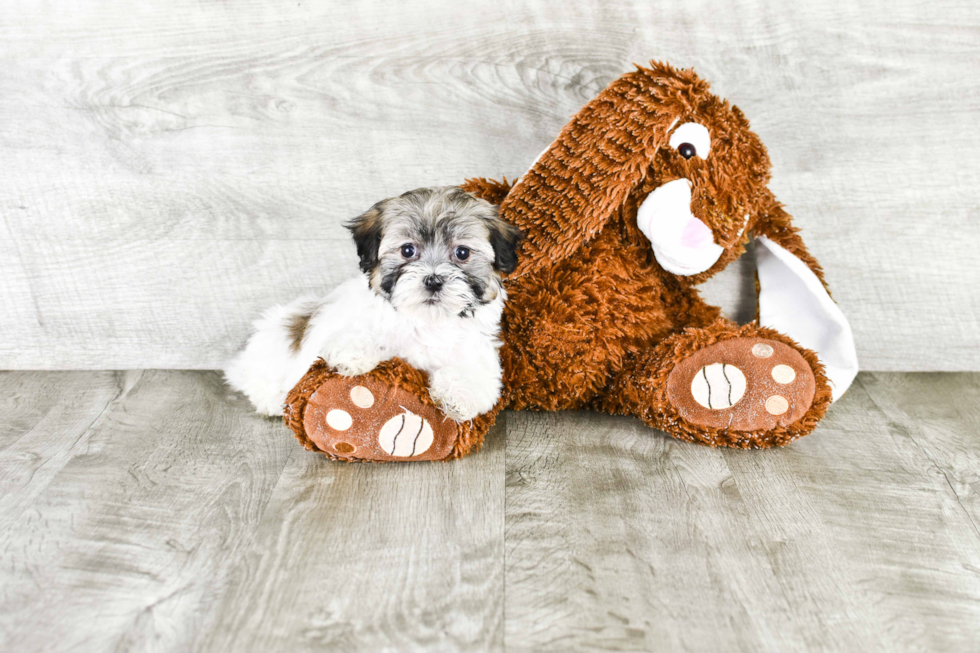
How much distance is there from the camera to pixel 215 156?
2.22 m

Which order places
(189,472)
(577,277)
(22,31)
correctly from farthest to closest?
(22,31) → (577,277) → (189,472)

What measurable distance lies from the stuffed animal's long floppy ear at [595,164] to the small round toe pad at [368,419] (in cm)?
47

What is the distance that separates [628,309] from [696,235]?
0.26 metres

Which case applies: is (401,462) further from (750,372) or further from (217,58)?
(217,58)

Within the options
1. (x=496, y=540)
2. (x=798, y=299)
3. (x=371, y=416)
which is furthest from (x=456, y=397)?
(x=798, y=299)

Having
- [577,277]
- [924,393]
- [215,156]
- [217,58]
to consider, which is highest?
[217,58]

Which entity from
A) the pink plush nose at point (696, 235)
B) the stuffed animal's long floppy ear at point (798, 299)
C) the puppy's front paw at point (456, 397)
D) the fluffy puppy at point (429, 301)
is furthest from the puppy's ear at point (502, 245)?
the stuffed animal's long floppy ear at point (798, 299)

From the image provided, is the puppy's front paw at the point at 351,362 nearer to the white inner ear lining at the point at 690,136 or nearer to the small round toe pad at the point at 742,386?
the small round toe pad at the point at 742,386

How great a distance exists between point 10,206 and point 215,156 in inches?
26.6

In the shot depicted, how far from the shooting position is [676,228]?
72.1 inches

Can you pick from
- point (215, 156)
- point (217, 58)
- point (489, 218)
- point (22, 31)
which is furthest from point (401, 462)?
point (22, 31)

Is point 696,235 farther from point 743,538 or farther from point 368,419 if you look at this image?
point 368,419

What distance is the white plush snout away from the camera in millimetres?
1814

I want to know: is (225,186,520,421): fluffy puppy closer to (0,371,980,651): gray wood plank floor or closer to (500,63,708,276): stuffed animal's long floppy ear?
(500,63,708,276): stuffed animal's long floppy ear
